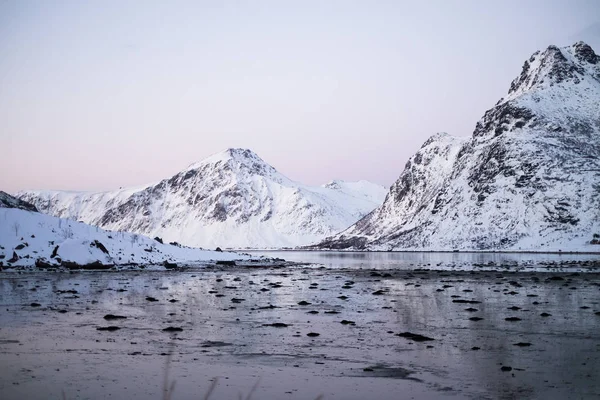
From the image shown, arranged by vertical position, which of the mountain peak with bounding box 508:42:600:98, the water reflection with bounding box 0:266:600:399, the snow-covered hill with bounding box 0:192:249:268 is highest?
the mountain peak with bounding box 508:42:600:98

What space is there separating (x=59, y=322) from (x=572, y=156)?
15477 cm

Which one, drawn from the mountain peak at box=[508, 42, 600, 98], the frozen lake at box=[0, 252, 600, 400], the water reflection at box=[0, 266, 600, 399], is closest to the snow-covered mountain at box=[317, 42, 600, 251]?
the mountain peak at box=[508, 42, 600, 98]

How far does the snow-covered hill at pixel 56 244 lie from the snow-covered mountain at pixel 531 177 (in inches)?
4089

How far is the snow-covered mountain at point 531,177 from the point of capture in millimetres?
135250

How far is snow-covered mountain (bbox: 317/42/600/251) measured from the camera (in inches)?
5325

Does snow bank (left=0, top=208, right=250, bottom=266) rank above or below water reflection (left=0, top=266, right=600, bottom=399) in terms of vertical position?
above

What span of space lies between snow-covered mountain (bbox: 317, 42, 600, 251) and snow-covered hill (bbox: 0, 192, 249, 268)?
103866 millimetres

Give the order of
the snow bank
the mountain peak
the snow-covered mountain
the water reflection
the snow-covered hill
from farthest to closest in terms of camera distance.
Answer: the mountain peak < the snow-covered mountain < the snow bank < the snow-covered hill < the water reflection

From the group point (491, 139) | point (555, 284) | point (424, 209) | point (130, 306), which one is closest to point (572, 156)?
point (491, 139)

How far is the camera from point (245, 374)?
12.4 meters

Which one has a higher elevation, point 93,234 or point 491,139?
point 491,139

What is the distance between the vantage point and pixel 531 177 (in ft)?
490

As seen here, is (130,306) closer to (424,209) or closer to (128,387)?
(128,387)

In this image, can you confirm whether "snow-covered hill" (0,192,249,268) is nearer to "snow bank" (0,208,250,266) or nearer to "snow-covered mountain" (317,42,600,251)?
"snow bank" (0,208,250,266)
